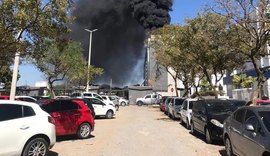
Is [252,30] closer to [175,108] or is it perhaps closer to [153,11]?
[175,108]

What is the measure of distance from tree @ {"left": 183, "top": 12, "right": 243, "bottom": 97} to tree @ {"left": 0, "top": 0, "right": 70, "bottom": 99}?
9145 millimetres

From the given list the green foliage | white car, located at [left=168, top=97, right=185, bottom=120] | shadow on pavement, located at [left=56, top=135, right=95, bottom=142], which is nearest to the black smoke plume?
the green foliage

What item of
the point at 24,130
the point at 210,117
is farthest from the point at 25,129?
the point at 210,117

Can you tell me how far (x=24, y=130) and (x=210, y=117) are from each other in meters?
7.50

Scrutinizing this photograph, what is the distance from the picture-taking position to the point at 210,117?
14547mm

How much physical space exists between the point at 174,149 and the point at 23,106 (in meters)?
5.23

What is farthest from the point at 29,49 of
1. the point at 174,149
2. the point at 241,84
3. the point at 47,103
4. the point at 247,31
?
the point at 241,84

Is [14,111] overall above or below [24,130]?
above

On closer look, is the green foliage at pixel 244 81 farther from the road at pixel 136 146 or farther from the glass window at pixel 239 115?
the glass window at pixel 239 115

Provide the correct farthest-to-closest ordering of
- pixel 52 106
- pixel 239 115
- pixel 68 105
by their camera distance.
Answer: pixel 68 105 < pixel 52 106 < pixel 239 115

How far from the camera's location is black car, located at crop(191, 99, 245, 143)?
14.0 meters

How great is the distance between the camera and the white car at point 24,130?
29.5 feet

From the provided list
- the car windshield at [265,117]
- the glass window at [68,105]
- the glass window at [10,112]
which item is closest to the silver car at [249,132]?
the car windshield at [265,117]

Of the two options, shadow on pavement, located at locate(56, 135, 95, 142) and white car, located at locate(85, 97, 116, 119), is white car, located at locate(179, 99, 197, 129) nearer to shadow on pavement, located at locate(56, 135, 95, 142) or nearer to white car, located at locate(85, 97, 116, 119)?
shadow on pavement, located at locate(56, 135, 95, 142)
